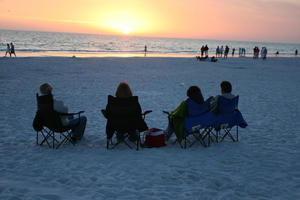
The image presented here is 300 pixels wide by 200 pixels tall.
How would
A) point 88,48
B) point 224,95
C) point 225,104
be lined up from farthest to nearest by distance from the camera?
point 88,48
point 224,95
point 225,104

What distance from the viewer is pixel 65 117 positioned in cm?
552

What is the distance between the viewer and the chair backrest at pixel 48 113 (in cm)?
519

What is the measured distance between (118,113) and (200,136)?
5.72 ft

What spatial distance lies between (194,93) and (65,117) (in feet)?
7.76

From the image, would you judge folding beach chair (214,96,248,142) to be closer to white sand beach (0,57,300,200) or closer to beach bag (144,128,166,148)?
white sand beach (0,57,300,200)

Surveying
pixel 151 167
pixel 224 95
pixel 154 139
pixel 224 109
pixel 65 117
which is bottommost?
pixel 151 167

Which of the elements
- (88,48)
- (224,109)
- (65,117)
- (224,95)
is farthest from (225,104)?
(88,48)

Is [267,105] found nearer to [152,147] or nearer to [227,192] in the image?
[152,147]

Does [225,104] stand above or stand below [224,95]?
below

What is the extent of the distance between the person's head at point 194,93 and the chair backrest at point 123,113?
3.11 feet

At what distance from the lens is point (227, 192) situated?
13.0 feet

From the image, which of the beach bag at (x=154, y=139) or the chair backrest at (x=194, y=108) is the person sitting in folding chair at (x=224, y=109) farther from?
the beach bag at (x=154, y=139)

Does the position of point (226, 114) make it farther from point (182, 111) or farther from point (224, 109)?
point (182, 111)

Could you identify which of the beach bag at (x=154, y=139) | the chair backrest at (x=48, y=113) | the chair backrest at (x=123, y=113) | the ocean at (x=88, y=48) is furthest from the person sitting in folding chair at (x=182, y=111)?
the ocean at (x=88, y=48)
